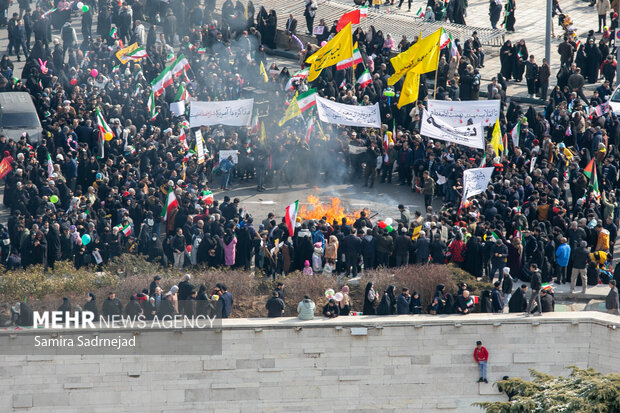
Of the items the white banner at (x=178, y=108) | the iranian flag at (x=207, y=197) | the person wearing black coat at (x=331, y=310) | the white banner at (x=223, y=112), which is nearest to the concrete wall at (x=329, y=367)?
the person wearing black coat at (x=331, y=310)

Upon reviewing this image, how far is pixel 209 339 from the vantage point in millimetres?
30375

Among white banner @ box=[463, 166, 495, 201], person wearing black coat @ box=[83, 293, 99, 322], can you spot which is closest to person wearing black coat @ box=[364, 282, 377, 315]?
white banner @ box=[463, 166, 495, 201]

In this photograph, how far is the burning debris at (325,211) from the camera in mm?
36125

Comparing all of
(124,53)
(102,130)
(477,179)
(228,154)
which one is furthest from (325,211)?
(124,53)

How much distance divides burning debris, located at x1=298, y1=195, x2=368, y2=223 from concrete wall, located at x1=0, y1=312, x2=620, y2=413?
17.7 feet

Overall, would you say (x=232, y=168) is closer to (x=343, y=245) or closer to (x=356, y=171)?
(x=356, y=171)

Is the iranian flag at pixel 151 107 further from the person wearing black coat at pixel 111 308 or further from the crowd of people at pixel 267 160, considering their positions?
the person wearing black coat at pixel 111 308

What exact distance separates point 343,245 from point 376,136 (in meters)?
5.90

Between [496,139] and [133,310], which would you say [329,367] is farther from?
[496,139]

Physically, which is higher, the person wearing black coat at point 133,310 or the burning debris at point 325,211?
the person wearing black coat at point 133,310

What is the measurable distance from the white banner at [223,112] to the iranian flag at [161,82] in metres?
2.28

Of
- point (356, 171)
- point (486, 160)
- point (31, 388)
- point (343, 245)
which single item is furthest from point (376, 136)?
point (31, 388)

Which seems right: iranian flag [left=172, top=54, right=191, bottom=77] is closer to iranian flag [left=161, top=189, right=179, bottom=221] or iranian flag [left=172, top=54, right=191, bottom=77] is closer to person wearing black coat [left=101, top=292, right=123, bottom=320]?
iranian flag [left=161, top=189, right=179, bottom=221]

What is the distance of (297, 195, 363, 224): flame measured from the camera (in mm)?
36094
